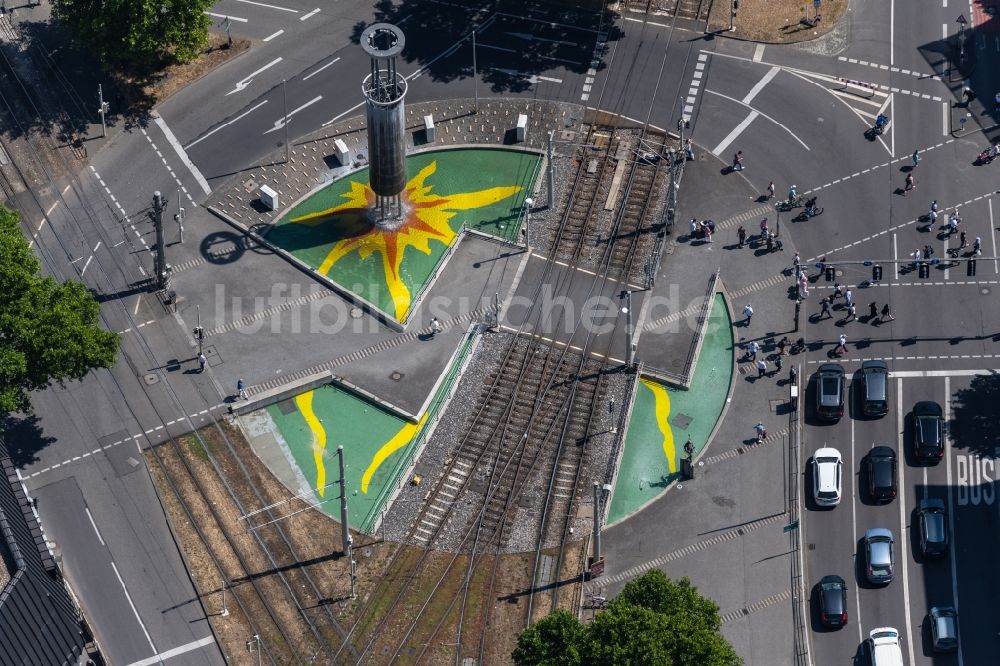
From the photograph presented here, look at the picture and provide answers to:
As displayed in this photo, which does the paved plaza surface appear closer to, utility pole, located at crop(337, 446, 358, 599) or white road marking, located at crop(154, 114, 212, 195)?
white road marking, located at crop(154, 114, 212, 195)

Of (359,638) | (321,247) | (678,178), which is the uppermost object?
(678,178)

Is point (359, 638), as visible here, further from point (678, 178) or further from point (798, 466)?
point (678, 178)

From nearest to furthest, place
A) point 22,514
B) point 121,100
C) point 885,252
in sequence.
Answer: point 22,514, point 885,252, point 121,100

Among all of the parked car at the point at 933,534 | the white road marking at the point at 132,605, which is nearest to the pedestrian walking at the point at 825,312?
the parked car at the point at 933,534

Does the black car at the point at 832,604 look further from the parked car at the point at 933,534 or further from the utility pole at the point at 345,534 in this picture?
the utility pole at the point at 345,534

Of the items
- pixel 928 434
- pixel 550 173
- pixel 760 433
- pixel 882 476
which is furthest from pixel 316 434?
pixel 928 434

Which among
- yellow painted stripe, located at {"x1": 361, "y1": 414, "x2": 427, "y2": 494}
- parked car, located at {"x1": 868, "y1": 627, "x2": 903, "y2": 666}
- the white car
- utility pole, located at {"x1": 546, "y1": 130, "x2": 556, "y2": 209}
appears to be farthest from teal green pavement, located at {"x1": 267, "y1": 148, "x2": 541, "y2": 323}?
parked car, located at {"x1": 868, "y1": 627, "x2": 903, "y2": 666}

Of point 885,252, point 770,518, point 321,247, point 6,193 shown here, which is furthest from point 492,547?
point 6,193
